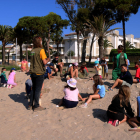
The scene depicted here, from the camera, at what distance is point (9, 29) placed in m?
30.0

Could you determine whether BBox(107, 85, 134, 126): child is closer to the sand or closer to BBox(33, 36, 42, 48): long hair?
the sand

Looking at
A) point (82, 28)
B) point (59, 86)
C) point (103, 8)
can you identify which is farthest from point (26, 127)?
point (82, 28)

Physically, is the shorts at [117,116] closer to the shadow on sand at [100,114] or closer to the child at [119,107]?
the child at [119,107]

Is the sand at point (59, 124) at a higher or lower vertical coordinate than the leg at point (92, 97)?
lower

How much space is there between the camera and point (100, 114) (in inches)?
166

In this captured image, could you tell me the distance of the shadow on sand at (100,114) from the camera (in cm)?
398

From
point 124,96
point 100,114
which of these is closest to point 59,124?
point 100,114

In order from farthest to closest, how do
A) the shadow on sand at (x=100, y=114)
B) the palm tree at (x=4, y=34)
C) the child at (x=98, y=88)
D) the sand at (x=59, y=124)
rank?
the palm tree at (x=4, y=34)
the child at (x=98, y=88)
the shadow on sand at (x=100, y=114)
the sand at (x=59, y=124)

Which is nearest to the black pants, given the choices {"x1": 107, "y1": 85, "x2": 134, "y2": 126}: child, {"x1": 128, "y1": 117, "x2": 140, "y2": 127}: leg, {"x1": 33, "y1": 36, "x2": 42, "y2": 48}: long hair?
{"x1": 33, "y1": 36, "x2": 42, "y2": 48}: long hair

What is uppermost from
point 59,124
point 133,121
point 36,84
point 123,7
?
point 123,7

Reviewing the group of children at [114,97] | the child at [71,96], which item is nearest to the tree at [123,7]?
the group of children at [114,97]

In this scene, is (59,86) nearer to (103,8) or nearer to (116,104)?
(116,104)

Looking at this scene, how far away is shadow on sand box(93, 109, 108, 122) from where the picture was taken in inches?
157

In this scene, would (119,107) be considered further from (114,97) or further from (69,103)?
(69,103)
